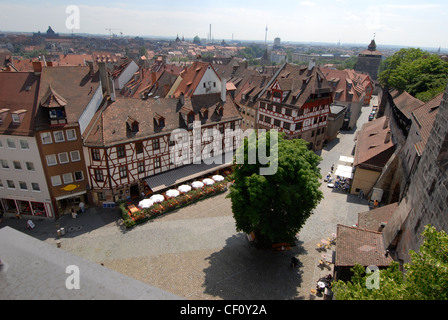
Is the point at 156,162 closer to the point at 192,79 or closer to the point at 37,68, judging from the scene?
the point at 37,68

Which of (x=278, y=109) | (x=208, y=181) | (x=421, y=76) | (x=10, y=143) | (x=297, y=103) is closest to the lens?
(x=10, y=143)

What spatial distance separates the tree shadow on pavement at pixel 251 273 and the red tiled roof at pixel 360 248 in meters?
4.15

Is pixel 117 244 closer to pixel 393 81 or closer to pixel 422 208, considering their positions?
pixel 422 208

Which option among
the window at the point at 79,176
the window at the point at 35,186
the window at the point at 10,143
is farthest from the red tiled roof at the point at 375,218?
the window at the point at 10,143

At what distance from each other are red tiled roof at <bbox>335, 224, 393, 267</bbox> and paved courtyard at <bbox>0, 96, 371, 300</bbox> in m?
3.54

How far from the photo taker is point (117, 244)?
80.6ft

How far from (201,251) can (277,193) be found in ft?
28.1

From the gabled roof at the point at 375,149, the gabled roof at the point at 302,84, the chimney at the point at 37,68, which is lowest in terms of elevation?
the gabled roof at the point at 375,149

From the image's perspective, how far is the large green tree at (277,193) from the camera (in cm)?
2002

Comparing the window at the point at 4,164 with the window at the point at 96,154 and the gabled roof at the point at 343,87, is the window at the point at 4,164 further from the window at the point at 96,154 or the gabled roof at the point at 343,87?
the gabled roof at the point at 343,87

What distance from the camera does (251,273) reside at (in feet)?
70.6

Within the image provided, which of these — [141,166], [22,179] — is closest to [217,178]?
[141,166]

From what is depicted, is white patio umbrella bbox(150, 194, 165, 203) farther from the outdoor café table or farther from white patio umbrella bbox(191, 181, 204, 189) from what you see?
the outdoor café table
